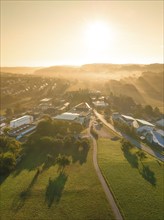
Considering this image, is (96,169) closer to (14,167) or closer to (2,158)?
(14,167)

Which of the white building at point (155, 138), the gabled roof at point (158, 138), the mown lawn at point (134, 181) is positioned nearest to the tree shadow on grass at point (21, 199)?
the mown lawn at point (134, 181)

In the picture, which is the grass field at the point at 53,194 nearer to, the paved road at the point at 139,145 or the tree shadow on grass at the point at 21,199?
the tree shadow on grass at the point at 21,199

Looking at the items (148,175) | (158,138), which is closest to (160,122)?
(158,138)

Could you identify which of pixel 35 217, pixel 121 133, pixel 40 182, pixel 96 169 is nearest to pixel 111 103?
pixel 121 133

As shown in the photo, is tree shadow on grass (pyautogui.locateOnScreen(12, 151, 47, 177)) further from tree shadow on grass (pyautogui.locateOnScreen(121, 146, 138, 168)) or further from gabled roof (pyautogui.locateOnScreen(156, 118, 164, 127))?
gabled roof (pyautogui.locateOnScreen(156, 118, 164, 127))

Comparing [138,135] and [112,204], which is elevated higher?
[138,135]

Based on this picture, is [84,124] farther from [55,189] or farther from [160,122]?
[55,189]
